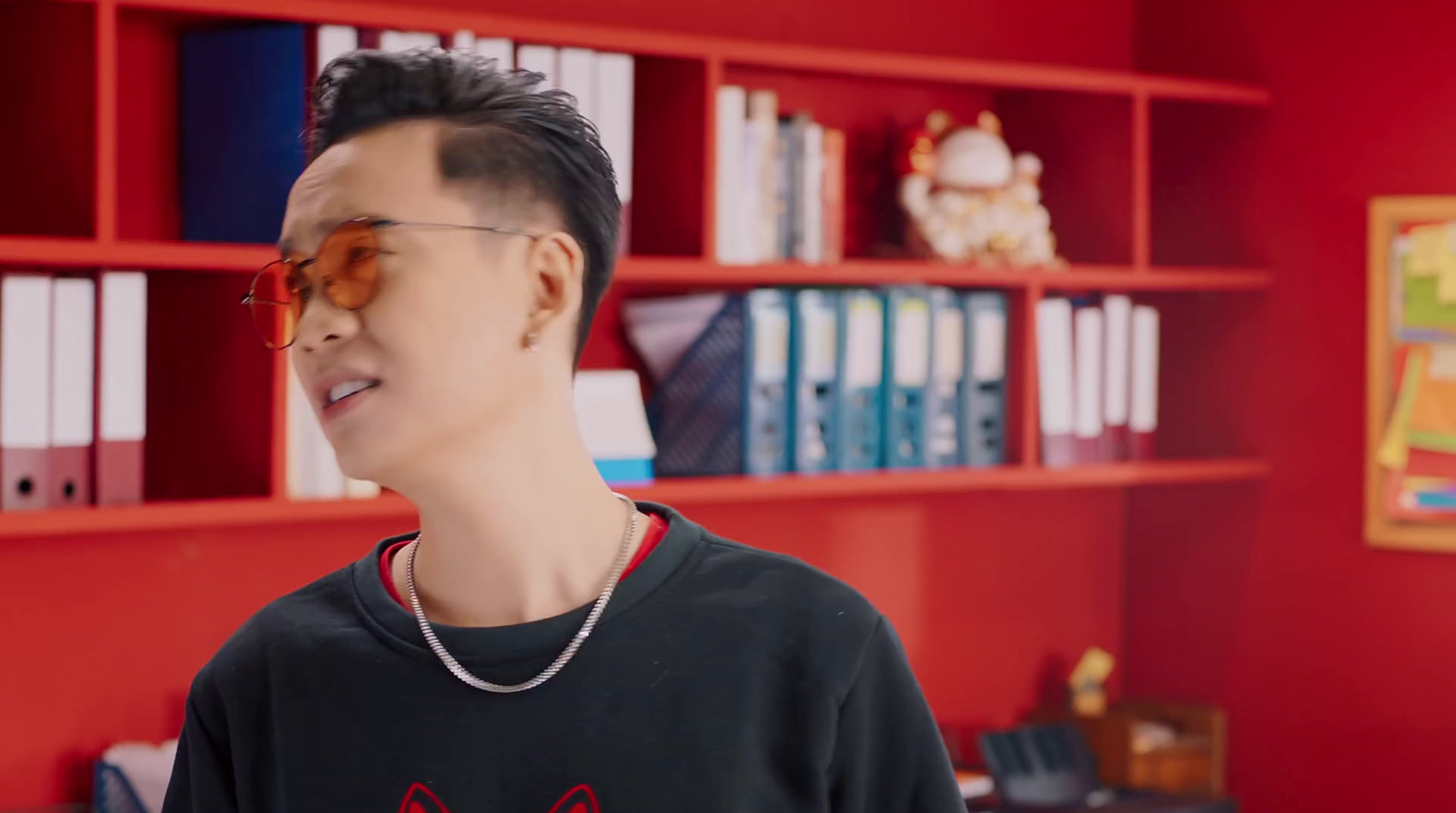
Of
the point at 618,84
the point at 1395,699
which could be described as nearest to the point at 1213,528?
the point at 1395,699

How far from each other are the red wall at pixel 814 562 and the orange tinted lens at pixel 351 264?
1992 millimetres

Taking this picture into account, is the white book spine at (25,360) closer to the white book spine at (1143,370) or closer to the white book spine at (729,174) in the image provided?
the white book spine at (729,174)

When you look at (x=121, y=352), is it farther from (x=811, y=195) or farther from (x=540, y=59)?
(x=811, y=195)

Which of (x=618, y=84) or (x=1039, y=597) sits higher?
(x=618, y=84)

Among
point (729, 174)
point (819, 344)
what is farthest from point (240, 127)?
point (819, 344)

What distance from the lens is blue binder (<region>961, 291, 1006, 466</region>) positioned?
3191mm

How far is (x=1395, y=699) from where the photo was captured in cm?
335

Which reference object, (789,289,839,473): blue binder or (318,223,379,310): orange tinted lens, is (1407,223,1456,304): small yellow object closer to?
(789,289,839,473): blue binder

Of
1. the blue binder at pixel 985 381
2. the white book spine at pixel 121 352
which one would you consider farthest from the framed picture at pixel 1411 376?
the white book spine at pixel 121 352

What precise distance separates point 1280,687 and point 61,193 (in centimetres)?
258

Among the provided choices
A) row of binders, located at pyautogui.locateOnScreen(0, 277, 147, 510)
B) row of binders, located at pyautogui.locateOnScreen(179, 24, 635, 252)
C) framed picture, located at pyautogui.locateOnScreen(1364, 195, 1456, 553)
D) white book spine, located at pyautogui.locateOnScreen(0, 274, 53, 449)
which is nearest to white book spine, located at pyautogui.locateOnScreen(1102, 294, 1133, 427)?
framed picture, located at pyautogui.locateOnScreen(1364, 195, 1456, 553)

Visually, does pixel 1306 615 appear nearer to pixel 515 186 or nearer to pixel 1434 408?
pixel 1434 408

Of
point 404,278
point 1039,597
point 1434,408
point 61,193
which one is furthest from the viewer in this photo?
point 1039,597

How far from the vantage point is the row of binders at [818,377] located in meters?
2.95
